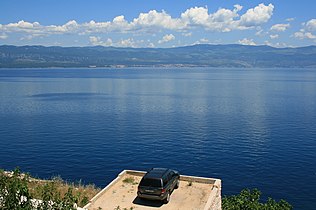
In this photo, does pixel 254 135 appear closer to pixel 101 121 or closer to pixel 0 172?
pixel 101 121

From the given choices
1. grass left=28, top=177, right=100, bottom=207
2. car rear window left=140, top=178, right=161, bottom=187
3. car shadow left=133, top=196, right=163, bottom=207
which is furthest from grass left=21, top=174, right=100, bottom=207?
car rear window left=140, top=178, right=161, bottom=187

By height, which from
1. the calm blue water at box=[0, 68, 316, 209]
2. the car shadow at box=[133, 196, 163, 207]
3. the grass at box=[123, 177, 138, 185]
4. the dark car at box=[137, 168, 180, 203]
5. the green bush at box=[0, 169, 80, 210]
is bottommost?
the calm blue water at box=[0, 68, 316, 209]

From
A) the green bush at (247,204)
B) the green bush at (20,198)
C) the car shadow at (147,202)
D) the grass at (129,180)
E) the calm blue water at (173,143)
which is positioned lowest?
the calm blue water at (173,143)

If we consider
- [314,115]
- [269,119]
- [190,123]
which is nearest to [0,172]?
[190,123]

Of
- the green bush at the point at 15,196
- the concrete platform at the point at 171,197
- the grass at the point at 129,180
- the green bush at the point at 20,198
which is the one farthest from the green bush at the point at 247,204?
the green bush at the point at 15,196

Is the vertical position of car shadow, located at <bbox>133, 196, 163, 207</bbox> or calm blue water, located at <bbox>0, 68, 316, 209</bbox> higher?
car shadow, located at <bbox>133, 196, 163, 207</bbox>

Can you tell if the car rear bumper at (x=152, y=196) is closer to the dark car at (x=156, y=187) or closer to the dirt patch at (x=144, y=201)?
the dark car at (x=156, y=187)

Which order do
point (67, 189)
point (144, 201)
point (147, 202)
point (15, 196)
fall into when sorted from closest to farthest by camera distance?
point (15, 196), point (147, 202), point (144, 201), point (67, 189)

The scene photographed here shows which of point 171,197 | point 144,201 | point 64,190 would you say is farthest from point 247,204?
point 64,190

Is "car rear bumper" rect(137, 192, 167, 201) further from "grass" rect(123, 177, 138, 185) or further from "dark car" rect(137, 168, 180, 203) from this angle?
"grass" rect(123, 177, 138, 185)

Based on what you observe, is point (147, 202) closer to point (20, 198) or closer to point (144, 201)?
point (144, 201)

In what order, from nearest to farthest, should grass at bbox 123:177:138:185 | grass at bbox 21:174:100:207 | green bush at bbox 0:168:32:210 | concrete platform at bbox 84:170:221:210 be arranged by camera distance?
green bush at bbox 0:168:32:210, grass at bbox 21:174:100:207, concrete platform at bbox 84:170:221:210, grass at bbox 123:177:138:185

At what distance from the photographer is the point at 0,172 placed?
53.5 ft

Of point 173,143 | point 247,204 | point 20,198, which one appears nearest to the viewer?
point 20,198
